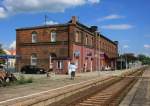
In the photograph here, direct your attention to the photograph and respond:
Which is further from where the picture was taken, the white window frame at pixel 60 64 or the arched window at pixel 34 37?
the arched window at pixel 34 37

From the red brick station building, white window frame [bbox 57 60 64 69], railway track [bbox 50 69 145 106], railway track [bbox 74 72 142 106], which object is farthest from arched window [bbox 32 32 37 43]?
railway track [bbox 74 72 142 106]

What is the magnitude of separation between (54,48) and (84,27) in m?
10.5

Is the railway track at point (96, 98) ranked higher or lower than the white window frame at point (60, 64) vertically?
lower

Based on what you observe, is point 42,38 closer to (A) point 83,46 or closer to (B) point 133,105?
(A) point 83,46

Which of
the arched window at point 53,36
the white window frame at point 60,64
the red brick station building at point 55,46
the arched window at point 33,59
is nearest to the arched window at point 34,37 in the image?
the red brick station building at point 55,46

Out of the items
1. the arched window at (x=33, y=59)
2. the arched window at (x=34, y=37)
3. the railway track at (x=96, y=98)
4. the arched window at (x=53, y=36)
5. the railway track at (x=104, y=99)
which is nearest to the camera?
the railway track at (x=96, y=98)

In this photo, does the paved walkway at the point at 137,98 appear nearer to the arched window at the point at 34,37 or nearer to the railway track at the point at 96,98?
the railway track at the point at 96,98

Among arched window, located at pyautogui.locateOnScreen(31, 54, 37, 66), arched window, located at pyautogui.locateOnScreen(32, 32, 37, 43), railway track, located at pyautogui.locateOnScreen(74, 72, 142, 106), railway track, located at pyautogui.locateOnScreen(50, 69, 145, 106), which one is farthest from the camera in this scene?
arched window, located at pyautogui.locateOnScreen(32, 32, 37, 43)

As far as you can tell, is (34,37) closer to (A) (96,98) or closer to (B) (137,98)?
(A) (96,98)

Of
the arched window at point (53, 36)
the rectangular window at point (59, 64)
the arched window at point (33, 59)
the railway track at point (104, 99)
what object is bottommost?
the railway track at point (104, 99)

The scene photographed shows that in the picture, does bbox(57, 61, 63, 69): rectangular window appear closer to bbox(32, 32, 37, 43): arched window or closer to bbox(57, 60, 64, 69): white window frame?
bbox(57, 60, 64, 69): white window frame

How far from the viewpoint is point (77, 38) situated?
2424 inches

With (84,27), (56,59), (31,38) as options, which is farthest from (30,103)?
(84,27)

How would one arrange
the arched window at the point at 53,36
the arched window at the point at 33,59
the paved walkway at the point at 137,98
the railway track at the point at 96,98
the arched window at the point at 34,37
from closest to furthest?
1. the paved walkway at the point at 137,98
2. the railway track at the point at 96,98
3. the arched window at the point at 53,36
4. the arched window at the point at 33,59
5. the arched window at the point at 34,37
